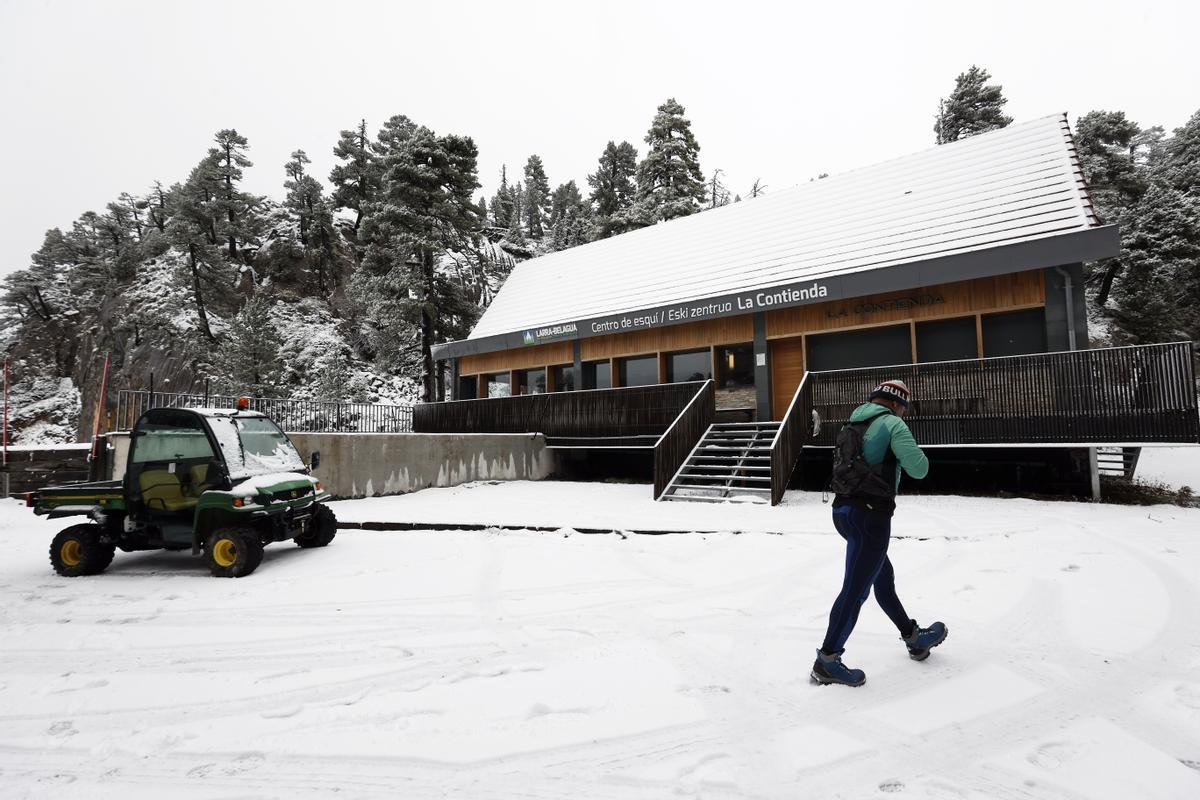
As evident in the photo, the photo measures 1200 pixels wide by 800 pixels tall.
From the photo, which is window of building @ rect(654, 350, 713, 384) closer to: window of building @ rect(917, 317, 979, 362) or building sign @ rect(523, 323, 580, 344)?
building sign @ rect(523, 323, 580, 344)

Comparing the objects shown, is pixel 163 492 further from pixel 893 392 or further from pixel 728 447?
pixel 728 447

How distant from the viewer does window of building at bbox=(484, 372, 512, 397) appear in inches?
772

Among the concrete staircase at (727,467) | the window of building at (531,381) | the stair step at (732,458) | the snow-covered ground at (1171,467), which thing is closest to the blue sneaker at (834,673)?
the concrete staircase at (727,467)

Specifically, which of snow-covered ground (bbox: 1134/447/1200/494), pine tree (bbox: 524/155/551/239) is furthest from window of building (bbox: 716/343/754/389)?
pine tree (bbox: 524/155/551/239)

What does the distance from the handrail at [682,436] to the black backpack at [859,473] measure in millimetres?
7432

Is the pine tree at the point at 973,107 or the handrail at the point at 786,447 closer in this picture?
the handrail at the point at 786,447

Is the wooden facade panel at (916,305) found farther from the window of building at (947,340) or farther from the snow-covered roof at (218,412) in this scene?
the snow-covered roof at (218,412)

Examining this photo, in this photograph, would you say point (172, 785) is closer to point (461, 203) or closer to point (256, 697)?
point (256, 697)

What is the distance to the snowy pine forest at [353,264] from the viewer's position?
23703mm

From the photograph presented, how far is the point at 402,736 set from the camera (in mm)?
2809

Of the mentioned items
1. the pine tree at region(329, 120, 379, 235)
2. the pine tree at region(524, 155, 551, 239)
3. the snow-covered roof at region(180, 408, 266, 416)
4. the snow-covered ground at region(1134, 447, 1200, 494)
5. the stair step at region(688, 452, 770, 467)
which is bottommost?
the snow-covered ground at region(1134, 447, 1200, 494)

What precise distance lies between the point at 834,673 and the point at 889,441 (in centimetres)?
141

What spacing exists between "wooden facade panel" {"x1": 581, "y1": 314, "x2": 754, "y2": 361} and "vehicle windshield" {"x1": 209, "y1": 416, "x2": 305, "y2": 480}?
10088mm

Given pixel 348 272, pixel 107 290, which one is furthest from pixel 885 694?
pixel 107 290
